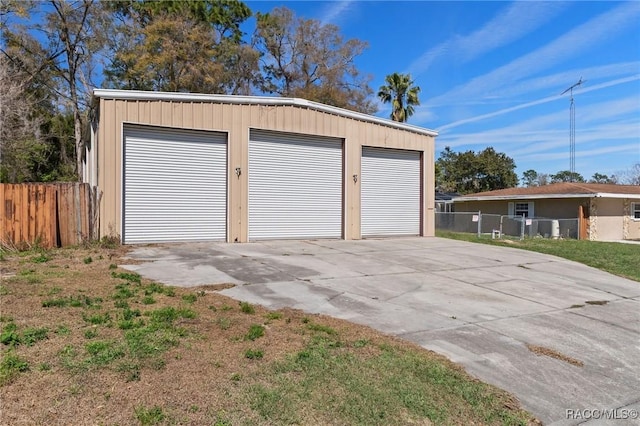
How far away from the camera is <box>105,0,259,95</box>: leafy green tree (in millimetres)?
26188

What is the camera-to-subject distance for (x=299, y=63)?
33375mm

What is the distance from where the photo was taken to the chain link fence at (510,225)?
24.3 meters

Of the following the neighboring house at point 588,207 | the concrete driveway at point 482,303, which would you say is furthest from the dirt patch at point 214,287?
the neighboring house at point 588,207

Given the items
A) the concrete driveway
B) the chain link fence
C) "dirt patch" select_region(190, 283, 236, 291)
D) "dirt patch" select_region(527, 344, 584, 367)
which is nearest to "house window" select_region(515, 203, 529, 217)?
the chain link fence

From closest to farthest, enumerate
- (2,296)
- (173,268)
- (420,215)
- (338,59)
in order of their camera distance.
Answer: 1. (2,296)
2. (173,268)
3. (420,215)
4. (338,59)

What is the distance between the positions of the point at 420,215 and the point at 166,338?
50.1 ft

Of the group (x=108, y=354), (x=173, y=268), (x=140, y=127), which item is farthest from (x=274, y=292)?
(x=140, y=127)

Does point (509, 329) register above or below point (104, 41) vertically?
below

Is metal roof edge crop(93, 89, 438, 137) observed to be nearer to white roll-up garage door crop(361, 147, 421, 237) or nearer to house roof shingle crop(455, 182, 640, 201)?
white roll-up garage door crop(361, 147, 421, 237)

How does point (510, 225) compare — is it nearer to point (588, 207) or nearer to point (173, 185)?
point (588, 207)

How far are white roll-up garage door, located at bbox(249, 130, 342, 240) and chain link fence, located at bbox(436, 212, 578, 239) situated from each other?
9.80m

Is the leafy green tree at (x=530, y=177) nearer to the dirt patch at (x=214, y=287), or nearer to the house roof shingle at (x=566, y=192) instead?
the house roof shingle at (x=566, y=192)

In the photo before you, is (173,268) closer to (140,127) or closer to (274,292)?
(274,292)

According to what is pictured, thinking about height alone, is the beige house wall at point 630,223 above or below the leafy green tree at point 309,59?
below
